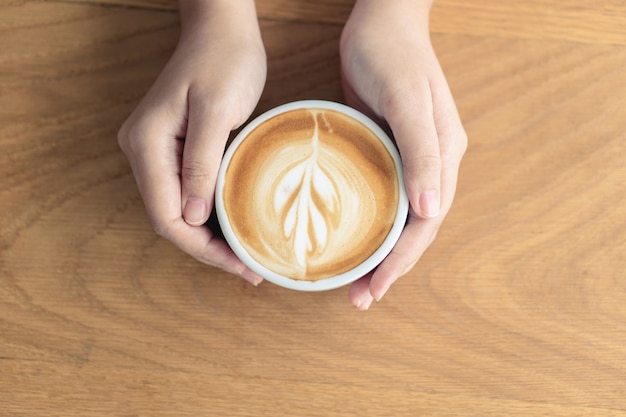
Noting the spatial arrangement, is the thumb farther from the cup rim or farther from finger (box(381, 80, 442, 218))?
finger (box(381, 80, 442, 218))

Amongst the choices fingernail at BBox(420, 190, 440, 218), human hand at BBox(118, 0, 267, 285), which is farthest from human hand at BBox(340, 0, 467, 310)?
human hand at BBox(118, 0, 267, 285)

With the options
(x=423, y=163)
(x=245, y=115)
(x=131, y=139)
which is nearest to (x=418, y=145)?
(x=423, y=163)

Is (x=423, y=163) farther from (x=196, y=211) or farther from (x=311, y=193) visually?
(x=196, y=211)

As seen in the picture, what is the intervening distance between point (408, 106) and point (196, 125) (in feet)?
0.88

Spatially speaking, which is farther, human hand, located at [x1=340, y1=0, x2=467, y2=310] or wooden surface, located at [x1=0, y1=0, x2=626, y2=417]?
wooden surface, located at [x1=0, y1=0, x2=626, y2=417]

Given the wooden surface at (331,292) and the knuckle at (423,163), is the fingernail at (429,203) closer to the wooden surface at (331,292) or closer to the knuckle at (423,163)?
the knuckle at (423,163)

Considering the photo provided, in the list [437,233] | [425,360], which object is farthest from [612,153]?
[425,360]

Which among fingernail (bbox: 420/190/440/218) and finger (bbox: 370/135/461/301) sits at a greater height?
fingernail (bbox: 420/190/440/218)

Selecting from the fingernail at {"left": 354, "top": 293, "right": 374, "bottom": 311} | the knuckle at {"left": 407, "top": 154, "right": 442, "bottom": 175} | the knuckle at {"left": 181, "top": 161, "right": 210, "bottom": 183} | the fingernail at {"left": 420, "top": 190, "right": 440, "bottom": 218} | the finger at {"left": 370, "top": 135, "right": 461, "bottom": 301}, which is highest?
the knuckle at {"left": 181, "top": 161, "right": 210, "bottom": 183}

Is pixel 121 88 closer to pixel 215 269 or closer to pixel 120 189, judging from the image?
pixel 120 189

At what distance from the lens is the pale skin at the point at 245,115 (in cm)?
76

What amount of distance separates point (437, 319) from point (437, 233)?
12 centimetres

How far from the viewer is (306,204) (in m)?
0.76

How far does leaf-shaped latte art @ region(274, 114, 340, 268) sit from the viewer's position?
29.5 inches
